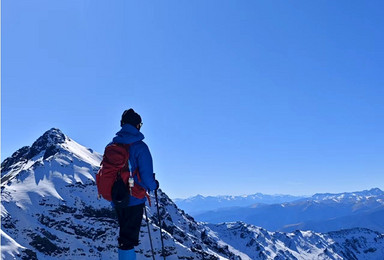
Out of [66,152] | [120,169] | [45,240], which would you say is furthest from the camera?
[66,152]

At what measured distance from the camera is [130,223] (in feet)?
26.8

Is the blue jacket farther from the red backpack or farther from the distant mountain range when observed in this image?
the distant mountain range

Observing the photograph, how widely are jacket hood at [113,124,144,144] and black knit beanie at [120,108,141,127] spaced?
0.20m

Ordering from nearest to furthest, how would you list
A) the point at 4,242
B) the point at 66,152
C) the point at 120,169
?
the point at 120,169
the point at 4,242
the point at 66,152

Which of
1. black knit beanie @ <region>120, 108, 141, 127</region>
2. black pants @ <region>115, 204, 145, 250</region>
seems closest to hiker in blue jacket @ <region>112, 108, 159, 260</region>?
black pants @ <region>115, 204, 145, 250</region>

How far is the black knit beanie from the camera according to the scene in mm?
8516

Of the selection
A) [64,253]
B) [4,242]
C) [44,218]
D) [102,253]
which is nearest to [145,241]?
[102,253]

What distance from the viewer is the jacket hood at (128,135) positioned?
26.6ft

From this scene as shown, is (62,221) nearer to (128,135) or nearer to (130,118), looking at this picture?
(130,118)

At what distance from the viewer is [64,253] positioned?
138 m

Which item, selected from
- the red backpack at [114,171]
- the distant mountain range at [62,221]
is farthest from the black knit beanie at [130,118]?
the distant mountain range at [62,221]

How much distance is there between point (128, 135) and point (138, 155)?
51 centimetres

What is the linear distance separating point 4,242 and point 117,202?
130743mm

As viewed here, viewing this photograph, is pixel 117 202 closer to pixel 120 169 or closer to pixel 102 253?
pixel 120 169
